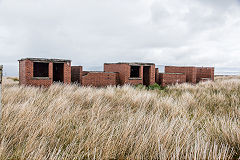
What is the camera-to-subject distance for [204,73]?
25.2 metres

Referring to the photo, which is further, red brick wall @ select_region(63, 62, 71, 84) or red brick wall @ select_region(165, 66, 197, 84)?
red brick wall @ select_region(165, 66, 197, 84)

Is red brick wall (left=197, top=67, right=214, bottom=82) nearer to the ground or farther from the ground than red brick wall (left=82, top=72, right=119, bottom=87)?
farther from the ground

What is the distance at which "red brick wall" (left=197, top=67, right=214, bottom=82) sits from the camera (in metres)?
24.9

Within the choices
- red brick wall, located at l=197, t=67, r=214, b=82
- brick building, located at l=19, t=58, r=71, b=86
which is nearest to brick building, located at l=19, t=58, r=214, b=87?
brick building, located at l=19, t=58, r=71, b=86

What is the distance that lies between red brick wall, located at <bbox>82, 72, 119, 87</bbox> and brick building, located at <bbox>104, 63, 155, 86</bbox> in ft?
3.33

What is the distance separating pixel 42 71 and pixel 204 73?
21497 mm

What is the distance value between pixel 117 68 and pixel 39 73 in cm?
797

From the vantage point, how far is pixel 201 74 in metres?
25.0

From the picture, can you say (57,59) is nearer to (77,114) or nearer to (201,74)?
(77,114)

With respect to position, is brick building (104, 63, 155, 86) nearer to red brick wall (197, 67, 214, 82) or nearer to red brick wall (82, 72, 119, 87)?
red brick wall (82, 72, 119, 87)

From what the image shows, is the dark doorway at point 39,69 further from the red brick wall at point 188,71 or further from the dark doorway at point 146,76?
the red brick wall at point 188,71

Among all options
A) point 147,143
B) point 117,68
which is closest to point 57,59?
point 117,68

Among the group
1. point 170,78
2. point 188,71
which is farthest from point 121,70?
point 188,71

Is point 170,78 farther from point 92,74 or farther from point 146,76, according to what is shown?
point 92,74
